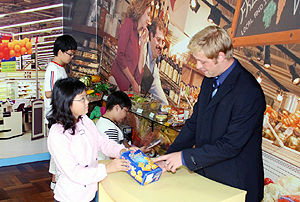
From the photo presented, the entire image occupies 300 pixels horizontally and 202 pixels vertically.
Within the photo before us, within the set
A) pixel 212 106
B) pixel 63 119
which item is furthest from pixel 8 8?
pixel 212 106

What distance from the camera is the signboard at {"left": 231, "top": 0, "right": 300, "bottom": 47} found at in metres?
2.02

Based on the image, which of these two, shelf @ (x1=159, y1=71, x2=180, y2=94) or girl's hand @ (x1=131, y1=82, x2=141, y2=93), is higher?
shelf @ (x1=159, y1=71, x2=180, y2=94)

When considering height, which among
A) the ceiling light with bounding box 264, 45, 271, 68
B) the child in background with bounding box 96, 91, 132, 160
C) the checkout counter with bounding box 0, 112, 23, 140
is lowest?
the checkout counter with bounding box 0, 112, 23, 140

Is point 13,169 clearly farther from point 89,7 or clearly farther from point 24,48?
point 89,7

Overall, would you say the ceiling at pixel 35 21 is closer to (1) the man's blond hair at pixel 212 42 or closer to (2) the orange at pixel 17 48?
(2) the orange at pixel 17 48

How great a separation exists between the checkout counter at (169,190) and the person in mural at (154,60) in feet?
6.94

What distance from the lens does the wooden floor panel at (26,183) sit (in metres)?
3.51

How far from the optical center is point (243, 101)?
150 centimetres

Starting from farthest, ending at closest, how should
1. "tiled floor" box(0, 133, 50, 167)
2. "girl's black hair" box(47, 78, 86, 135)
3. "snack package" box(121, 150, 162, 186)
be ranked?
"tiled floor" box(0, 133, 50, 167), "girl's black hair" box(47, 78, 86, 135), "snack package" box(121, 150, 162, 186)

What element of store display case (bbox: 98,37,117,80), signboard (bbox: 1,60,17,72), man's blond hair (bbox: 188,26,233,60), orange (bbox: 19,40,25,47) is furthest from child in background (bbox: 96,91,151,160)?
orange (bbox: 19,40,25,47)

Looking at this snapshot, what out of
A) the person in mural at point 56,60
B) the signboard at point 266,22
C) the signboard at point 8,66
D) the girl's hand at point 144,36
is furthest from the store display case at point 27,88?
the signboard at point 266,22

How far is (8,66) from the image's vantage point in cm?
533

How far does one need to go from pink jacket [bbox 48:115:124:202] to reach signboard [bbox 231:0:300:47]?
1.36 metres

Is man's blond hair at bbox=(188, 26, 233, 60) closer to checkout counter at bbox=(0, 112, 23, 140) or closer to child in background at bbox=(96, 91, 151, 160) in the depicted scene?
child in background at bbox=(96, 91, 151, 160)
